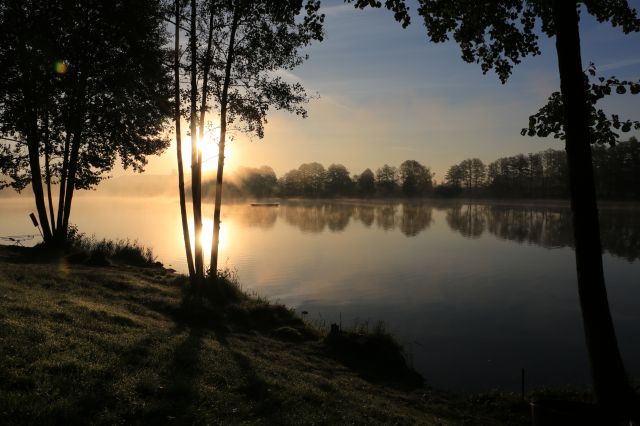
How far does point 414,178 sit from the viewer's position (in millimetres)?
162750

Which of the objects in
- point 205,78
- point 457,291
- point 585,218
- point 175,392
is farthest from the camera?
point 457,291

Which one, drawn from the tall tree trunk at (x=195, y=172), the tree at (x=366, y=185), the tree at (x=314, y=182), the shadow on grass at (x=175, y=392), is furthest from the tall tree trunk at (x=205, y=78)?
the tree at (x=314, y=182)

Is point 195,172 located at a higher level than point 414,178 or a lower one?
lower

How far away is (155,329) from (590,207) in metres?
10.1

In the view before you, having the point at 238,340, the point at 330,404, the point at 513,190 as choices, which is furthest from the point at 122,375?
the point at 513,190

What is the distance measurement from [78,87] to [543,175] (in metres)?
152

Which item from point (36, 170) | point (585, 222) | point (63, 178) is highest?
point (36, 170)

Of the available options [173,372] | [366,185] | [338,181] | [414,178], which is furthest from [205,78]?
[338,181]

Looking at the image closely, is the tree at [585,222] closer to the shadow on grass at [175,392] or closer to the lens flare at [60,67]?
the shadow on grass at [175,392]

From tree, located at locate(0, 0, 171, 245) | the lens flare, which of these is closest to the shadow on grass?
tree, located at locate(0, 0, 171, 245)

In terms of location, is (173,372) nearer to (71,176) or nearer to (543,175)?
(71,176)

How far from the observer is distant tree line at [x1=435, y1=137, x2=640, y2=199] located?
344 feet

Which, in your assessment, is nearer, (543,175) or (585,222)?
(585,222)

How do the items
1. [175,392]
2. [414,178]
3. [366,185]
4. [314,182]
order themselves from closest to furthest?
[175,392] → [414,178] → [366,185] → [314,182]
